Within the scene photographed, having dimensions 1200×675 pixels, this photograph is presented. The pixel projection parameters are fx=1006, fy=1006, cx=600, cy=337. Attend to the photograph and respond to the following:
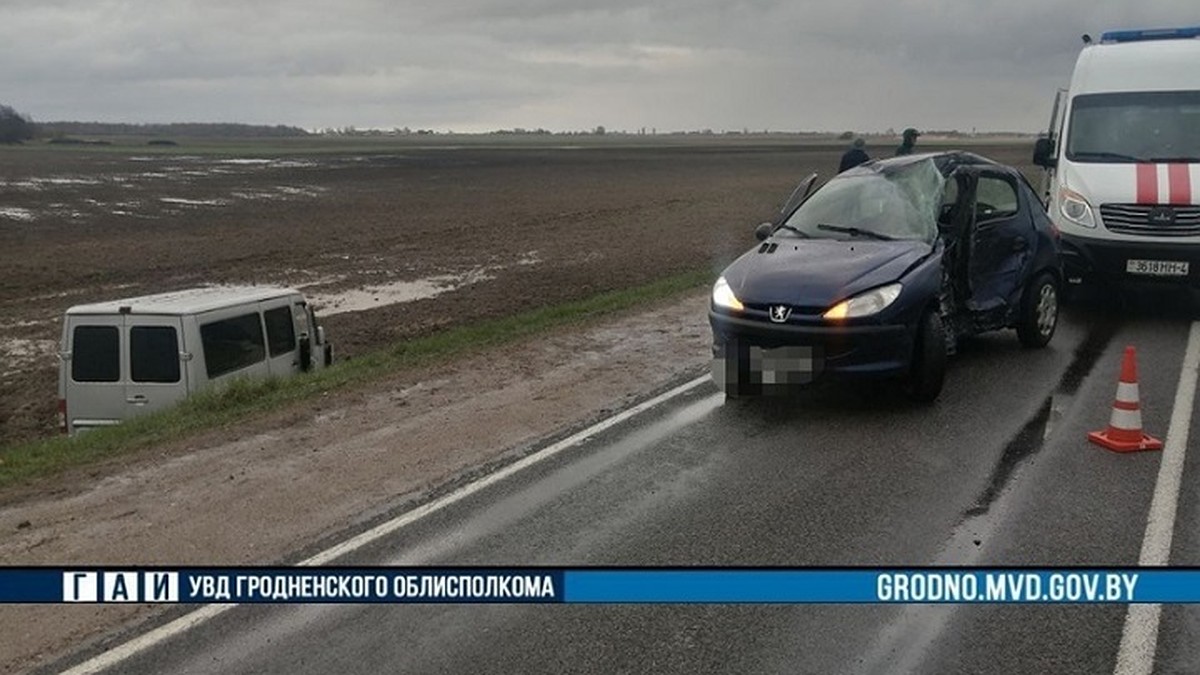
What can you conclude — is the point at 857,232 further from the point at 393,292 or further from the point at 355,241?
the point at 355,241

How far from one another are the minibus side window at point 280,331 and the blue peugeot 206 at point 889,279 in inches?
216

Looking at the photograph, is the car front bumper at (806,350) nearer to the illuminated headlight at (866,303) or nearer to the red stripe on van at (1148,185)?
the illuminated headlight at (866,303)

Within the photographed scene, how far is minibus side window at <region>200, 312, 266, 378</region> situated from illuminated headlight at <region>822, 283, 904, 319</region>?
6.16m

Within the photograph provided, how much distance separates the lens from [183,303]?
33.5ft

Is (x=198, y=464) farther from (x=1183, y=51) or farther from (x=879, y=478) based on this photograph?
(x=1183, y=51)

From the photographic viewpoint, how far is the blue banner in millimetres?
4586

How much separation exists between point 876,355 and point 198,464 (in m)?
4.92

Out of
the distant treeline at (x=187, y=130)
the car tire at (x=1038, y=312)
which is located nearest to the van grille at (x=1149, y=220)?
the car tire at (x=1038, y=312)

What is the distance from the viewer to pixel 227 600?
4758 mm


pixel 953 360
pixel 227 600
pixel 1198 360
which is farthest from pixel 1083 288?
pixel 227 600

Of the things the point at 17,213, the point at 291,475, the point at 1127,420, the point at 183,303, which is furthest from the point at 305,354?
the point at 17,213

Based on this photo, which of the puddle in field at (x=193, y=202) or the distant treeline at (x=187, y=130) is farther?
the distant treeline at (x=187, y=130)

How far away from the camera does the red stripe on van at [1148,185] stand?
Result: 36.7 ft

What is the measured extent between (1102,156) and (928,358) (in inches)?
232
